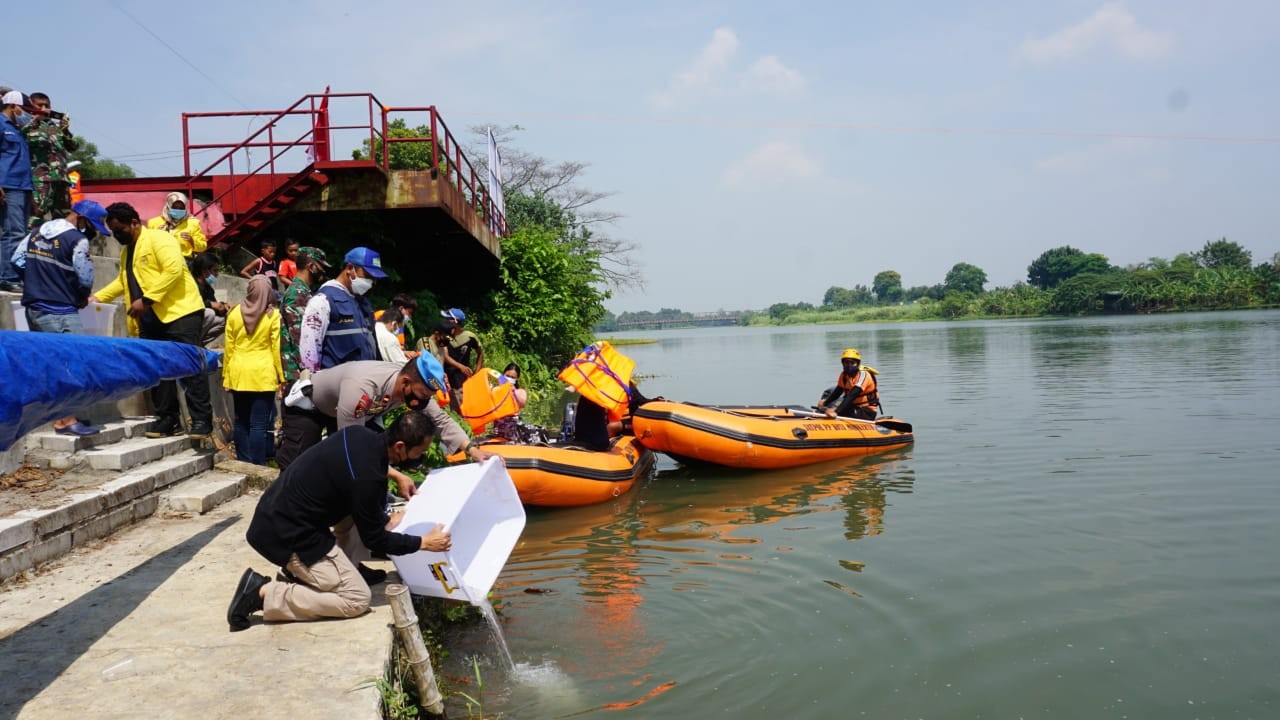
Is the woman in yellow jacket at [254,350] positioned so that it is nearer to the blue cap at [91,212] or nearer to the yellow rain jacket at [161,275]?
the yellow rain jacket at [161,275]

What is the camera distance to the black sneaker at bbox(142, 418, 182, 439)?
6.71 m

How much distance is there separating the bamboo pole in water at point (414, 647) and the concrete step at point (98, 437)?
3.65 meters

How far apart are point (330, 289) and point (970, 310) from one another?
298 ft

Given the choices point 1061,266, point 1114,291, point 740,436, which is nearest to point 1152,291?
point 1114,291

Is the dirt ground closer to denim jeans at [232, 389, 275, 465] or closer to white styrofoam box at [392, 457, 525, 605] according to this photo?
denim jeans at [232, 389, 275, 465]

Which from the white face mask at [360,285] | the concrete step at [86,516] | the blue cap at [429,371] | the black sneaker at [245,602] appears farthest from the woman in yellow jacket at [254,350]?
the black sneaker at [245,602]

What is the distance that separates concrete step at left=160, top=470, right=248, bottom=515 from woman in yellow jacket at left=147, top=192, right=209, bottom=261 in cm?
202

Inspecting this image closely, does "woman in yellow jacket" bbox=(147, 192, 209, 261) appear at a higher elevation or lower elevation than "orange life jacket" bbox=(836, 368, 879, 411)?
higher

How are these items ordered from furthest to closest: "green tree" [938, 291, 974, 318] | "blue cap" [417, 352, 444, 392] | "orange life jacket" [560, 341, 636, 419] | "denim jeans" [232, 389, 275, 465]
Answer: "green tree" [938, 291, 974, 318] < "orange life jacket" [560, 341, 636, 419] < "denim jeans" [232, 389, 275, 465] < "blue cap" [417, 352, 444, 392]

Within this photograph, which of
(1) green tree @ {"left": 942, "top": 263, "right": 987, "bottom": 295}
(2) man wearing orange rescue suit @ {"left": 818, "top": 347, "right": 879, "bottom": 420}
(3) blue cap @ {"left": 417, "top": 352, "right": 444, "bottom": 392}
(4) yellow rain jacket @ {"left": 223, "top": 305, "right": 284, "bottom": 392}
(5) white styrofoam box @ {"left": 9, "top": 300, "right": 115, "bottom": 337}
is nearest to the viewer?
(3) blue cap @ {"left": 417, "top": 352, "right": 444, "bottom": 392}

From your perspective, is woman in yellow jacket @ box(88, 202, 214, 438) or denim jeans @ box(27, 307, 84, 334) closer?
denim jeans @ box(27, 307, 84, 334)

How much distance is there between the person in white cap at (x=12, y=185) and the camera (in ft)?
24.0

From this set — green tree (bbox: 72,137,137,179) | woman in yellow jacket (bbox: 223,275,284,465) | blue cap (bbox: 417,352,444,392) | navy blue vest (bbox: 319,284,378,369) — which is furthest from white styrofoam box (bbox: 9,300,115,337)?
green tree (bbox: 72,137,137,179)

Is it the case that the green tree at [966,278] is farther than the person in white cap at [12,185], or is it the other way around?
the green tree at [966,278]
